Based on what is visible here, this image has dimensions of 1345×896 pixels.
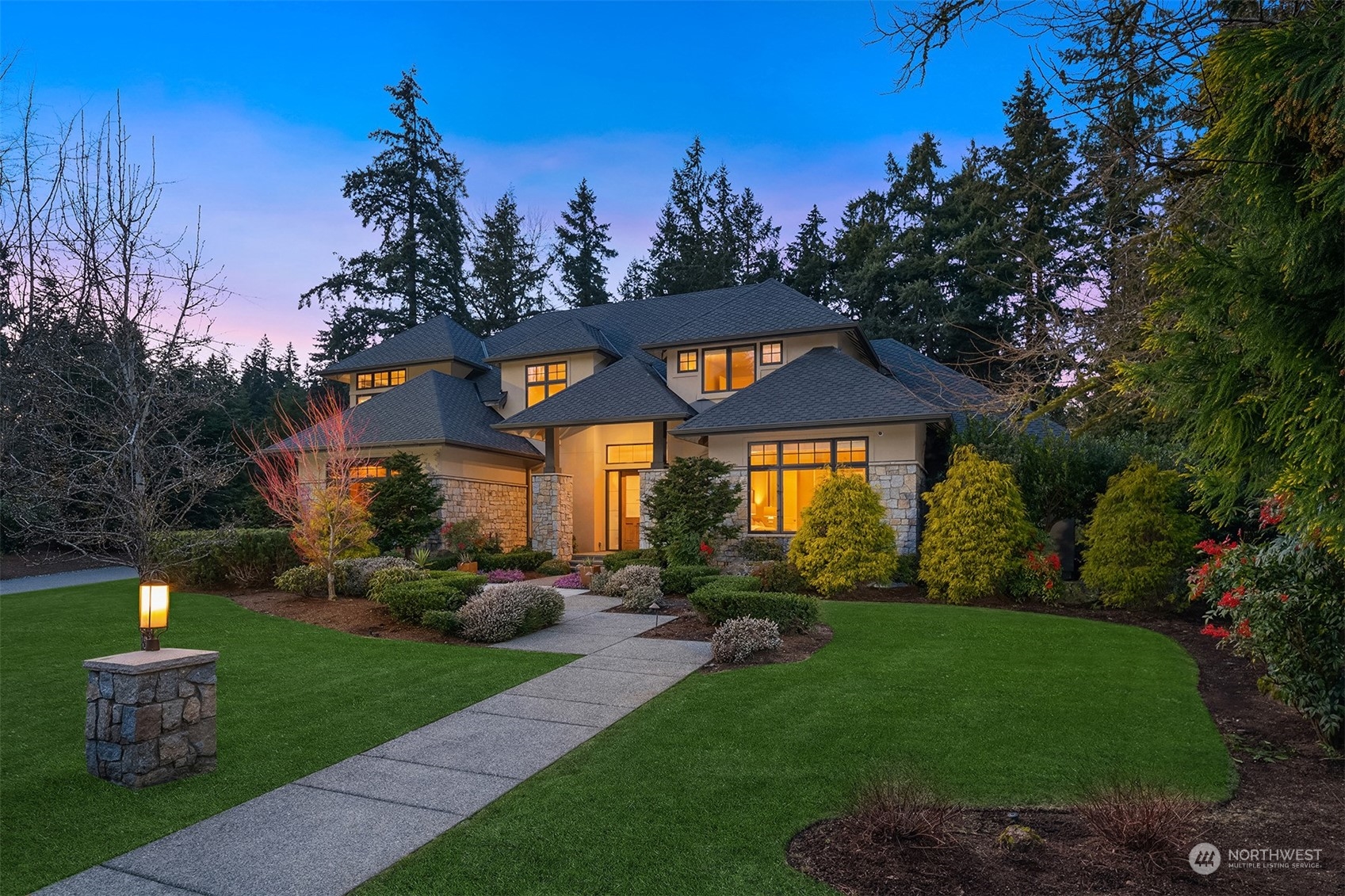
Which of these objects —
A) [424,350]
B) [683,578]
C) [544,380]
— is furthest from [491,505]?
[683,578]

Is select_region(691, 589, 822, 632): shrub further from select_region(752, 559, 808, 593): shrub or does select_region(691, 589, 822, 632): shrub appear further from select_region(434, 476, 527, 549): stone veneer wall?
select_region(434, 476, 527, 549): stone veneer wall

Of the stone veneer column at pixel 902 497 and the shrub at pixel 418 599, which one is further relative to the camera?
the stone veneer column at pixel 902 497

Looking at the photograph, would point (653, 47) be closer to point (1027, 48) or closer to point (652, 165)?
point (1027, 48)

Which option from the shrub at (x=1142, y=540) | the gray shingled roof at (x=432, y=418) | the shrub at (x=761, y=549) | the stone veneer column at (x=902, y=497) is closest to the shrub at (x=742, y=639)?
the shrub at (x=1142, y=540)

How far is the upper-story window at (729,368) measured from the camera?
64.2 ft

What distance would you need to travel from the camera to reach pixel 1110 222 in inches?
269

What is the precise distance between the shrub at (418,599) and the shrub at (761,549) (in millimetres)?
7520

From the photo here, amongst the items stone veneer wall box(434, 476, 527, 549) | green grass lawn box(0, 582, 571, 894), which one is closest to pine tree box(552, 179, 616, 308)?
stone veneer wall box(434, 476, 527, 549)

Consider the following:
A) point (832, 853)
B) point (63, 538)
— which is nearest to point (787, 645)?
point (832, 853)

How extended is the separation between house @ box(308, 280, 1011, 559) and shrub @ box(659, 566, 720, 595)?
3.98m

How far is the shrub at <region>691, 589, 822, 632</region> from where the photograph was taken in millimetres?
9203

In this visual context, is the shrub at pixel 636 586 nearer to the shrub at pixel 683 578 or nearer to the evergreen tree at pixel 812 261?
the shrub at pixel 683 578

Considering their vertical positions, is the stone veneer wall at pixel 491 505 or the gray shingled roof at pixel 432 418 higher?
the gray shingled roof at pixel 432 418

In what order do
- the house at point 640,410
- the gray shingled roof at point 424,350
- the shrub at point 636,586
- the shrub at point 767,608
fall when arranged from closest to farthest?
the shrub at point 767,608, the shrub at point 636,586, the house at point 640,410, the gray shingled roof at point 424,350
